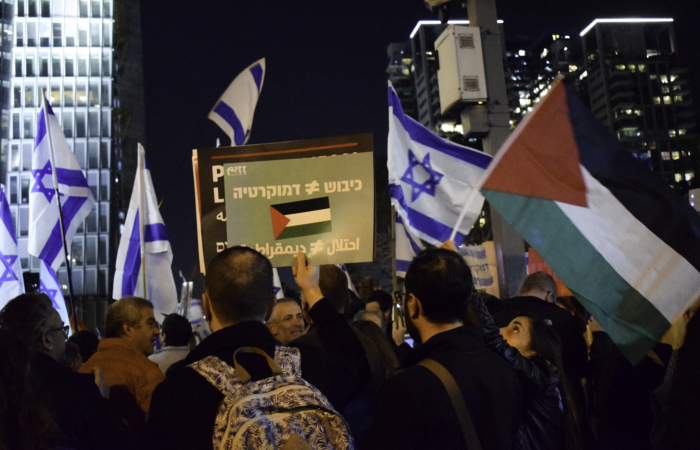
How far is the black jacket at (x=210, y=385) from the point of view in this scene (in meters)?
2.26

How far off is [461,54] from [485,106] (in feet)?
1.96

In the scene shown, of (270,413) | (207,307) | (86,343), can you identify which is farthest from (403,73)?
(270,413)

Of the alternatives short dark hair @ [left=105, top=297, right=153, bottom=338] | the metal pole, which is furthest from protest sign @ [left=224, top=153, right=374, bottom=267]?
the metal pole

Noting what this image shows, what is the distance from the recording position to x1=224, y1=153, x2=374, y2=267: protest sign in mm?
4074

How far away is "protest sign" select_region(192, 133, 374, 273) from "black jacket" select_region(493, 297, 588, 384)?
194 centimetres

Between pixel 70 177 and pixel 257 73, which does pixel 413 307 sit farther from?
pixel 70 177

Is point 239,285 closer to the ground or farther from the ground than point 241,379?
farther from the ground

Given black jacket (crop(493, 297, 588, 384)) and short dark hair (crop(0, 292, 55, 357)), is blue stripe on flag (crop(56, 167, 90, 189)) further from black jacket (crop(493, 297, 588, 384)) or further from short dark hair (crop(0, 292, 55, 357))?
black jacket (crop(493, 297, 588, 384))

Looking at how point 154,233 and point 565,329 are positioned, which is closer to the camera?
point 565,329

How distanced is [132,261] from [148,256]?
37 centimetres

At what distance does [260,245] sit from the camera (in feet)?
13.6

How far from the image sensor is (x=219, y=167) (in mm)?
4410

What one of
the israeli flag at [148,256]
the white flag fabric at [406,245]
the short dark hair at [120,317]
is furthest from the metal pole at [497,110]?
the israeli flag at [148,256]

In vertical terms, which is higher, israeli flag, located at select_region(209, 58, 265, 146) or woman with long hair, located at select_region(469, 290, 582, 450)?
israeli flag, located at select_region(209, 58, 265, 146)
